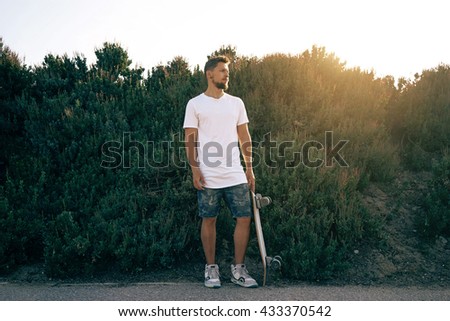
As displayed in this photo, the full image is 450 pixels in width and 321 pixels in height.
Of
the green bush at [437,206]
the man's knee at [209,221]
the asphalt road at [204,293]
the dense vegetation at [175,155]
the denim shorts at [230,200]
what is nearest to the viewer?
the asphalt road at [204,293]

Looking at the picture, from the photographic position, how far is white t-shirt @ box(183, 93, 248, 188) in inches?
207

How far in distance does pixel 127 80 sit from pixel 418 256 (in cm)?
631

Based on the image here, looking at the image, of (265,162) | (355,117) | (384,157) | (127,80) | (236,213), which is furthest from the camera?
(127,80)

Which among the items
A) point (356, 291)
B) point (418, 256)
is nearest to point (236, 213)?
point (356, 291)

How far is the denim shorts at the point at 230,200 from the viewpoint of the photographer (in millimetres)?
5363

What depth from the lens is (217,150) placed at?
208 inches

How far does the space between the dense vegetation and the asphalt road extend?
47 cm

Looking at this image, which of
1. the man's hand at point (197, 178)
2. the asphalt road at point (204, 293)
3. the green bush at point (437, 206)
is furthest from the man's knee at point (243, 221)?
the green bush at point (437, 206)

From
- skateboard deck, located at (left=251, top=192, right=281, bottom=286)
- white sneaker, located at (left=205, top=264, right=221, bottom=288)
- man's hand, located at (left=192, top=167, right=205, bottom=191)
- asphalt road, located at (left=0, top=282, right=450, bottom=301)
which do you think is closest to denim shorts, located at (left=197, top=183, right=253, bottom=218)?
man's hand, located at (left=192, top=167, right=205, bottom=191)

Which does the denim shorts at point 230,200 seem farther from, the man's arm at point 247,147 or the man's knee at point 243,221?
the man's arm at point 247,147

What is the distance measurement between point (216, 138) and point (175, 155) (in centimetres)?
242

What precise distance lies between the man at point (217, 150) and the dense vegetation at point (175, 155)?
108 centimetres

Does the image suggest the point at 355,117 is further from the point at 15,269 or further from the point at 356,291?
the point at 15,269

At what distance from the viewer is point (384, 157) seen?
8.20m
